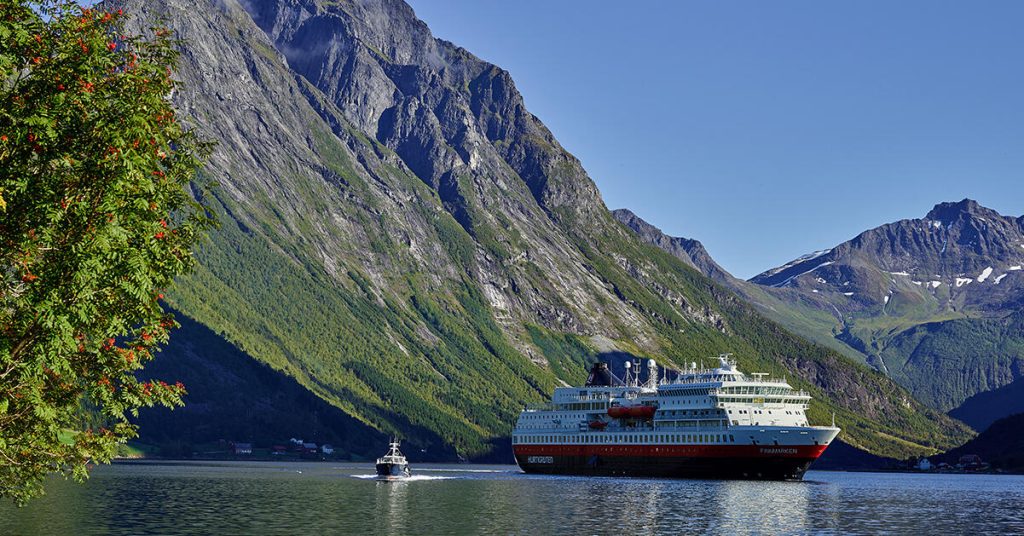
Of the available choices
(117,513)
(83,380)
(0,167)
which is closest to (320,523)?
(117,513)

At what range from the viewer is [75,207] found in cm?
3528

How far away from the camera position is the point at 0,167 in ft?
118

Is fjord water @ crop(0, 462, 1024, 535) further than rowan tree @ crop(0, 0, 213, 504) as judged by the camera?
Yes

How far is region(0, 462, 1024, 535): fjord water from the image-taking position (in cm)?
8719

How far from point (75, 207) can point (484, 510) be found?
80.5 metres

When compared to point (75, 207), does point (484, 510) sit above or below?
below

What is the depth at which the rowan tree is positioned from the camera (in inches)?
1372

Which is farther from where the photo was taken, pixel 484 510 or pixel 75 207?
pixel 484 510

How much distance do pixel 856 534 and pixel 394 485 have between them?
93.5 m

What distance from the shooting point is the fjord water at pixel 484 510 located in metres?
87.2

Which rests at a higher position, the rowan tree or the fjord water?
the rowan tree

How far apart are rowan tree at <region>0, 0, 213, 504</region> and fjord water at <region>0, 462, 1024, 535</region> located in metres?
44.4

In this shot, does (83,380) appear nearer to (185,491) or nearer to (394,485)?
(185,491)

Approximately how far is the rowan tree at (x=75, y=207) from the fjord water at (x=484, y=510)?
44.4 metres
